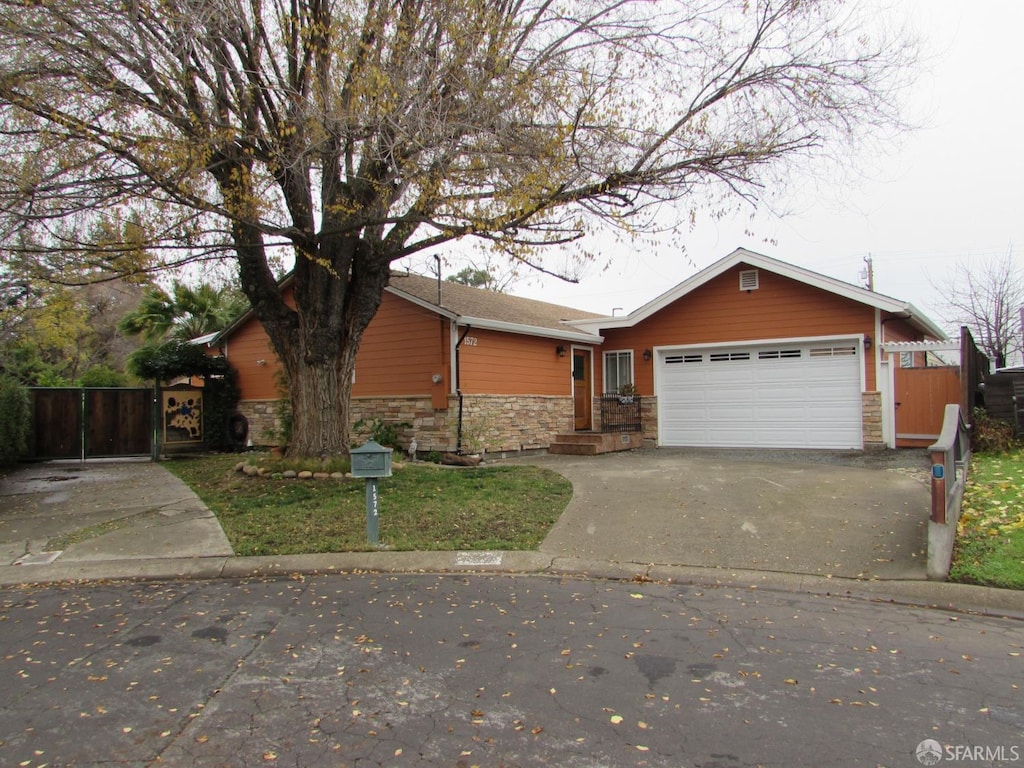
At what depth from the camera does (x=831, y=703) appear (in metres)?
3.70

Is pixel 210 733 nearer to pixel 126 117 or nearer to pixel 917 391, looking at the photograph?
pixel 126 117

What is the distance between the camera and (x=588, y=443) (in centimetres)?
1526

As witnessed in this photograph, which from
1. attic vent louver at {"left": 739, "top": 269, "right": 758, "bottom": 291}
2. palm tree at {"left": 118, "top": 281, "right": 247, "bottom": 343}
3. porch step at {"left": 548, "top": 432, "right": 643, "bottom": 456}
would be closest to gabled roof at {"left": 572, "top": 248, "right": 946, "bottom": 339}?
attic vent louver at {"left": 739, "top": 269, "right": 758, "bottom": 291}

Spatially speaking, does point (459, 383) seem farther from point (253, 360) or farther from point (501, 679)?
point (501, 679)

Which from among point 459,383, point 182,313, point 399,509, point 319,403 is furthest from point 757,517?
point 182,313

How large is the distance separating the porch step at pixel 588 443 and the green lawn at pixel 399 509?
10.9 feet

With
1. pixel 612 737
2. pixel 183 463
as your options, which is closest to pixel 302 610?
pixel 612 737

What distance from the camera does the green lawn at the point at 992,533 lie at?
18.9 ft

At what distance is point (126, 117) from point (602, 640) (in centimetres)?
827

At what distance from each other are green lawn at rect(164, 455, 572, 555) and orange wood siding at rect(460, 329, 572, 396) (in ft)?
9.88

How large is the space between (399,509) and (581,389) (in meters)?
9.60

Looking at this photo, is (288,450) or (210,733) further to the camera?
(288,450)

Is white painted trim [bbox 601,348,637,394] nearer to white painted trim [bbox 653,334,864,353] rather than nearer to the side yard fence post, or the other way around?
white painted trim [bbox 653,334,864,353]

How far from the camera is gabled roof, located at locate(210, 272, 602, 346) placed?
47.2 feet
